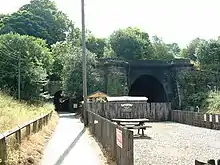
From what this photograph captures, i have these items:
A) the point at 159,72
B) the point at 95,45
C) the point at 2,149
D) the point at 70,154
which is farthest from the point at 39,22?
the point at 2,149

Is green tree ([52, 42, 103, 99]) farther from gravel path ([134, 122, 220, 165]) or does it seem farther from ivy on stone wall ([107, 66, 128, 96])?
→ gravel path ([134, 122, 220, 165])

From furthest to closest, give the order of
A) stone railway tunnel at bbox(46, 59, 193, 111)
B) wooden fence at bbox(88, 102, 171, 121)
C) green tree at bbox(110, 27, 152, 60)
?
green tree at bbox(110, 27, 152, 60) < stone railway tunnel at bbox(46, 59, 193, 111) < wooden fence at bbox(88, 102, 171, 121)

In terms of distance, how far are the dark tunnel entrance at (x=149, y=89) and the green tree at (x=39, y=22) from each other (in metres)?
19.9

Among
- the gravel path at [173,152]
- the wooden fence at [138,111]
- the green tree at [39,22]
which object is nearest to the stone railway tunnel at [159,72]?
the wooden fence at [138,111]

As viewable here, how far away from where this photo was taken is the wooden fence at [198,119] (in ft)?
76.0

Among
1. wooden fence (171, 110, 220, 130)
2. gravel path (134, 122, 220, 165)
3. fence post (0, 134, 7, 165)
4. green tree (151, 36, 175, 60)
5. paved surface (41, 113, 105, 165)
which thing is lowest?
gravel path (134, 122, 220, 165)

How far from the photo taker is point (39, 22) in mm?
71625

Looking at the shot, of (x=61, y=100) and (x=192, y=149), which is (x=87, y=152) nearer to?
(x=192, y=149)

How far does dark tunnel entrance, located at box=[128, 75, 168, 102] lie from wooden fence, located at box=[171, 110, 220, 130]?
22445mm

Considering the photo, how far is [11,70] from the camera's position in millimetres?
40688

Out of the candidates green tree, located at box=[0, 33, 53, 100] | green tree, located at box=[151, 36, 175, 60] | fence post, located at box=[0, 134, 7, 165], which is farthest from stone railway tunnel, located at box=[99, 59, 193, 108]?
fence post, located at box=[0, 134, 7, 165]

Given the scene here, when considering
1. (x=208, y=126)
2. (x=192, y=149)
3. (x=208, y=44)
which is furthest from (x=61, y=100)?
(x=192, y=149)

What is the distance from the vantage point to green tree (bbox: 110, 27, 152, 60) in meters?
65.1

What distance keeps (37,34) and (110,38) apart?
13.4 metres
